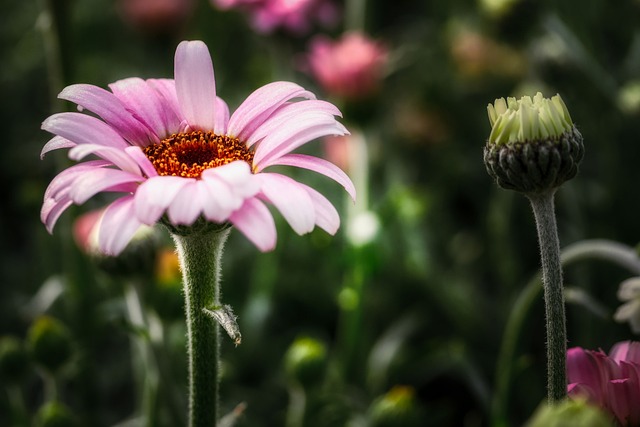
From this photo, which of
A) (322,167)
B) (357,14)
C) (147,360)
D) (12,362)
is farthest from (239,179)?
(357,14)

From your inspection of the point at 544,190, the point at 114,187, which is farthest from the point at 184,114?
the point at 544,190

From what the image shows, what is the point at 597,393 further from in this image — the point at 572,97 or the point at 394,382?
the point at 572,97

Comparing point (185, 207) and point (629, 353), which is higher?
point (185, 207)

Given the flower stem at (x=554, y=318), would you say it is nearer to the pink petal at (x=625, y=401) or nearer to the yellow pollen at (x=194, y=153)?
the pink petal at (x=625, y=401)

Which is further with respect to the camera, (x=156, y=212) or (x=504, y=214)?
(x=504, y=214)

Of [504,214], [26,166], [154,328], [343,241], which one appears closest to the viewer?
[154,328]

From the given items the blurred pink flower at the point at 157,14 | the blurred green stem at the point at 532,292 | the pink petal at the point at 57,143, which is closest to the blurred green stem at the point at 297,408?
the blurred green stem at the point at 532,292

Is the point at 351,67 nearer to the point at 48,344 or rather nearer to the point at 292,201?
the point at 48,344

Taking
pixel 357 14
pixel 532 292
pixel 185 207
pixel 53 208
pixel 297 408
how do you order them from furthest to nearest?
pixel 357 14
pixel 297 408
pixel 532 292
pixel 53 208
pixel 185 207
